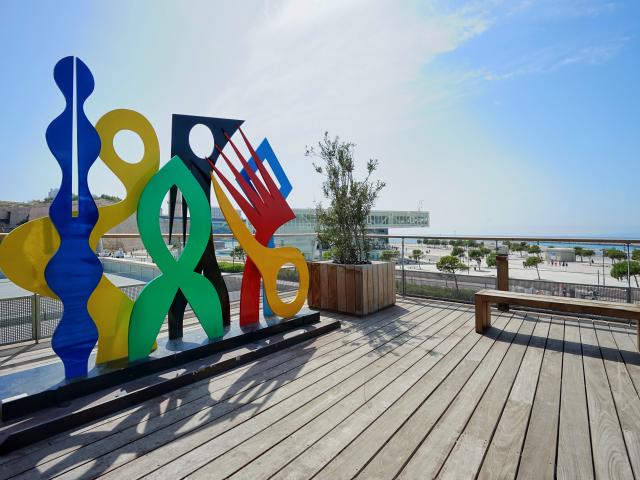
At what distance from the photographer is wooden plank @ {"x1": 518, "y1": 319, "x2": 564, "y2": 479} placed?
146 centimetres

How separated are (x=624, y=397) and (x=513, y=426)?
1.00 metres

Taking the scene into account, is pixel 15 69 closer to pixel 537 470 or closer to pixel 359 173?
pixel 359 173

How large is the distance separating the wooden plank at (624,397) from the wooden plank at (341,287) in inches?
108

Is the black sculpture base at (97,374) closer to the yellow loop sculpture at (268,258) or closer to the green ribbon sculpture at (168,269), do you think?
the green ribbon sculpture at (168,269)

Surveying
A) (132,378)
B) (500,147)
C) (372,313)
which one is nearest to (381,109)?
(372,313)

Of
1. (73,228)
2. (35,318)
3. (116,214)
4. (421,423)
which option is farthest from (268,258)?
(35,318)

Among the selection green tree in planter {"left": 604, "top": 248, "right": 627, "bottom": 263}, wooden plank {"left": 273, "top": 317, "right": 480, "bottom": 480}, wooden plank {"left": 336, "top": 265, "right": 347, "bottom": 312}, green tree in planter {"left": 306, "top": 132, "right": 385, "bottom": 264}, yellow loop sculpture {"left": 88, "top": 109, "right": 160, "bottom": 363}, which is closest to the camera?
wooden plank {"left": 273, "top": 317, "right": 480, "bottom": 480}

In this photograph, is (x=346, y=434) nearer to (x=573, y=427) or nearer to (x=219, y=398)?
(x=219, y=398)

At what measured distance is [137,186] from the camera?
2.48 meters

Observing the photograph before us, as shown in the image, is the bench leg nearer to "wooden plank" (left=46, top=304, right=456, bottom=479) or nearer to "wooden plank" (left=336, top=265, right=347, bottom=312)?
"wooden plank" (left=46, top=304, right=456, bottom=479)

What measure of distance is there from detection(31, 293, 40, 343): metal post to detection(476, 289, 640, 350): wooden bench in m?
4.70

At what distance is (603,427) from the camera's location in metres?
1.78

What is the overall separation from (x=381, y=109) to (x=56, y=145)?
5.47 metres

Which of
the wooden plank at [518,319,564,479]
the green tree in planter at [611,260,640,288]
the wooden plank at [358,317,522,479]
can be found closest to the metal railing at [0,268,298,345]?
the wooden plank at [358,317,522,479]
